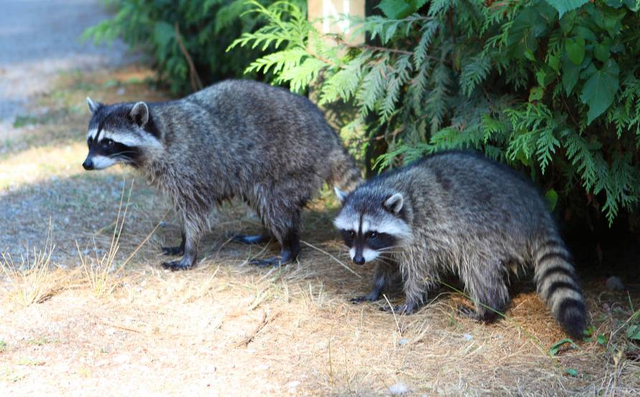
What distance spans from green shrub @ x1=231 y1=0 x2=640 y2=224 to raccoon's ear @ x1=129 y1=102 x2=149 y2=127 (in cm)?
101

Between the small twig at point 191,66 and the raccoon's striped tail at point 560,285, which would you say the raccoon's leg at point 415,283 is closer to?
the raccoon's striped tail at point 560,285

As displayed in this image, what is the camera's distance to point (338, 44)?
5.23 m

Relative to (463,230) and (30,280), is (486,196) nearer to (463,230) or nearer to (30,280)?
(463,230)

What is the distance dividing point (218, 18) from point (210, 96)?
251 cm

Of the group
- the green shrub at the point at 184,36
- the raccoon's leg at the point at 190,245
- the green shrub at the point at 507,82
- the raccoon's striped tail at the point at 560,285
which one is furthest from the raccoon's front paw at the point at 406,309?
the green shrub at the point at 184,36

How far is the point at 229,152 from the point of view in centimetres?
481

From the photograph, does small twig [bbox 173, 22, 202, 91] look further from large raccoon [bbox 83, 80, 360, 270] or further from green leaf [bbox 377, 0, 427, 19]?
green leaf [bbox 377, 0, 427, 19]

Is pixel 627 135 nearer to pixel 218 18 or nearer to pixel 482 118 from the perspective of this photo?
pixel 482 118

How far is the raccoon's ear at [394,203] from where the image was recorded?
405cm

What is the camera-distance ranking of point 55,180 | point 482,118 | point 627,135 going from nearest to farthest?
1. point 627,135
2. point 482,118
3. point 55,180

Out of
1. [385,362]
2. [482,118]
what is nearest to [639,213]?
[482,118]

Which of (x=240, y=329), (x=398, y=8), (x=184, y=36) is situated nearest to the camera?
(x=240, y=329)

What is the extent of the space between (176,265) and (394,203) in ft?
4.83

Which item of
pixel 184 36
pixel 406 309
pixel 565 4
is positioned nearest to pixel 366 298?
pixel 406 309
